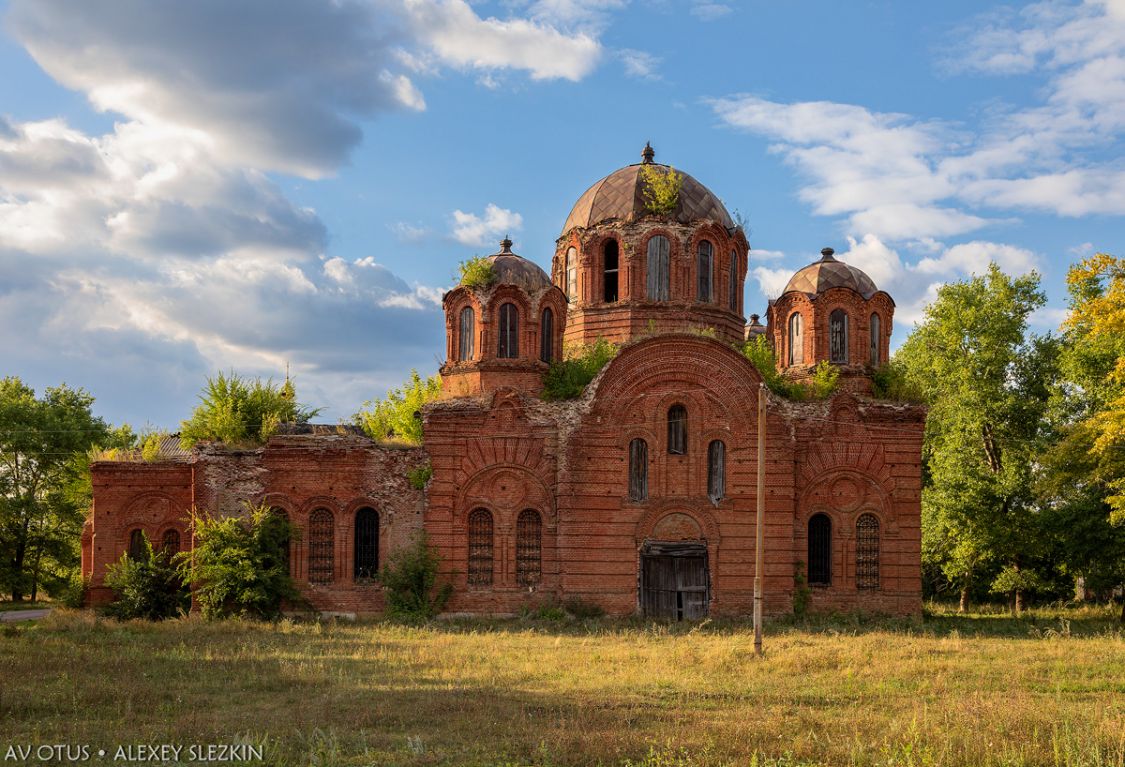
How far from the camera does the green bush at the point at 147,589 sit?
2581 cm

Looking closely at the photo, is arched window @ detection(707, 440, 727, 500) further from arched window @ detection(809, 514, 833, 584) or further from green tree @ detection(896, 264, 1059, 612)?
green tree @ detection(896, 264, 1059, 612)

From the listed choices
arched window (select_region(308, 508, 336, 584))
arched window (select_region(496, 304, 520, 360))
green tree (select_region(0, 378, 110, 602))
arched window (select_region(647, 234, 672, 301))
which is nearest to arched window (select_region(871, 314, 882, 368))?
arched window (select_region(647, 234, 672, 301))

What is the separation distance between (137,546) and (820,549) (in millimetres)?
17605

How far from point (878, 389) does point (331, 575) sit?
15691mm

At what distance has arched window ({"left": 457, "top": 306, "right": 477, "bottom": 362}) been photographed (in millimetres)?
29219

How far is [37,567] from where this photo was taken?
4103 centimetres

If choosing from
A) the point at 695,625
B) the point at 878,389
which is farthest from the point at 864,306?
the point at 695,625

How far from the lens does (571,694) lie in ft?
49.9

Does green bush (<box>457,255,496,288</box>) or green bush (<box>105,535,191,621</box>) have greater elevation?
green bush (<box>457,255,496,288</box>)

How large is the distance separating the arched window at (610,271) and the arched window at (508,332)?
145 inches

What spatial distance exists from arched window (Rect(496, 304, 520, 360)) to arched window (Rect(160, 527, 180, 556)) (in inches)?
378

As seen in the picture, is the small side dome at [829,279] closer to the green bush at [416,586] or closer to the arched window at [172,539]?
the green bush at [416,586]

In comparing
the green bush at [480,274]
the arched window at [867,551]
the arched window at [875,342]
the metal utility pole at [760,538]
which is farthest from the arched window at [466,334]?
the arched window at [875,342]

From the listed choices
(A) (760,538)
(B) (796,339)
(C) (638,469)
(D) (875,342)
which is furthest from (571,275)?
(A) (760,538)
